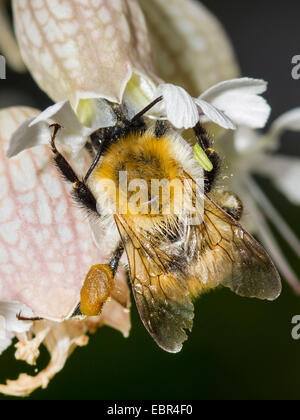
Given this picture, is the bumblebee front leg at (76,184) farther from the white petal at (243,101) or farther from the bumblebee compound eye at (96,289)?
the white petal at (243,101)

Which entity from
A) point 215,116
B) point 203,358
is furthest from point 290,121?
point 203,358

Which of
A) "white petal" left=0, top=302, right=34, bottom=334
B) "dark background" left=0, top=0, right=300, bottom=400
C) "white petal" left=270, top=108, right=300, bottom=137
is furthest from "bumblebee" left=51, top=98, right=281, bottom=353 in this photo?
"dark background" left=0, top=0, right=300, bottom=400

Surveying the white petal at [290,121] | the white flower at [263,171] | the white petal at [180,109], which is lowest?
the white flower at [263,171]

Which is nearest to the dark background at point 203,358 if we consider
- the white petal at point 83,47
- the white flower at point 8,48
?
the white flower at point 8,48

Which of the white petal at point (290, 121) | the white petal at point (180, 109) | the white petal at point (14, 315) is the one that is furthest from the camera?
the white petal at point (290, 121)

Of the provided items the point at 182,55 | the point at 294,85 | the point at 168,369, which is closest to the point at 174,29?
the point at 182,55

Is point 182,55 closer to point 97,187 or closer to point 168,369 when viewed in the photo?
point 97,187

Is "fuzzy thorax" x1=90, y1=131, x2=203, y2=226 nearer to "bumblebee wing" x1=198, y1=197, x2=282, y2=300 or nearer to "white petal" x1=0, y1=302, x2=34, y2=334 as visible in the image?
"bumblebee wing" x1=198, y1=197, x2=282, y2=300
